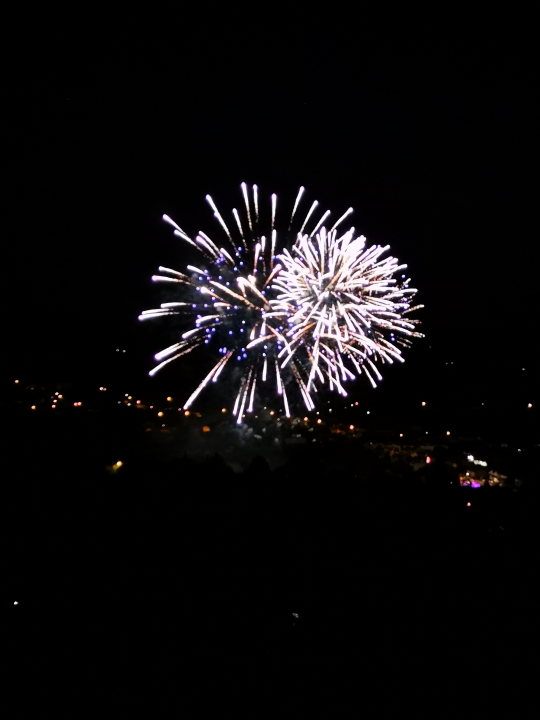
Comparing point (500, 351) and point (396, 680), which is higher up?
point (500, 351)

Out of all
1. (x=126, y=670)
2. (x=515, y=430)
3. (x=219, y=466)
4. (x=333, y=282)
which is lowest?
(x=126, y=670)

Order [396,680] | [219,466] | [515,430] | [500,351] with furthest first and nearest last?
[500,351] → [515,430] → [219,466] → [396,680]

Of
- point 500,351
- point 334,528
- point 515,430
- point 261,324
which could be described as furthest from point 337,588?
point 500,351

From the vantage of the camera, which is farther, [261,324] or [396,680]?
[261,324]

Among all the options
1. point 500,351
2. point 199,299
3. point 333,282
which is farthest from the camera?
point 500,351

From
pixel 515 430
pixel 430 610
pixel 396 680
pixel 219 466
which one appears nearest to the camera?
pixel 396 680

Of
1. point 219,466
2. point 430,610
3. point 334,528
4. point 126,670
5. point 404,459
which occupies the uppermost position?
point 404,459

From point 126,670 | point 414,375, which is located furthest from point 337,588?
point 414,375

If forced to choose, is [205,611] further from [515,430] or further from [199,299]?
[515,430]

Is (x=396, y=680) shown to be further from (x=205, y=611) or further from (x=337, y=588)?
(x=205, y=611)
